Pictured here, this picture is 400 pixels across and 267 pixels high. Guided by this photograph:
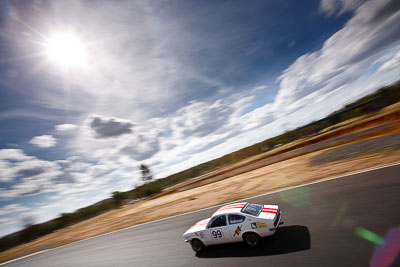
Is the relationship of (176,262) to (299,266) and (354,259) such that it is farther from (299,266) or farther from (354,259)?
(354,259)

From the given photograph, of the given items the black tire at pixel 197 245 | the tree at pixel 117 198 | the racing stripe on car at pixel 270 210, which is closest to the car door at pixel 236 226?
the racing stripe on car at pixel 270 210

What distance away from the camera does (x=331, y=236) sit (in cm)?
715

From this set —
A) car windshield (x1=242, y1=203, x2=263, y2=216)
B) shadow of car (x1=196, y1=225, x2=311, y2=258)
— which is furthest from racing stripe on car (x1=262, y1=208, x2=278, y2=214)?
shadow of car (x1=196, y1=225, x2=311, y2=258)

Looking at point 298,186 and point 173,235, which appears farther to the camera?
point 298,186

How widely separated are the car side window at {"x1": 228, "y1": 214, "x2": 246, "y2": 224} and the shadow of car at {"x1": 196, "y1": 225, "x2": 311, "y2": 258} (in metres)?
1.07

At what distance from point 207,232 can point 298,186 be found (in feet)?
31.5

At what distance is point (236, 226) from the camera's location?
8023 mm

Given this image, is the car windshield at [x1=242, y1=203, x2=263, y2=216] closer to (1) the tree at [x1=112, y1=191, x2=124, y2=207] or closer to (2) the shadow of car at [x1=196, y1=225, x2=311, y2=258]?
(2) the shadow of car at [x1=196, y1=225, x2=311, y2=258]

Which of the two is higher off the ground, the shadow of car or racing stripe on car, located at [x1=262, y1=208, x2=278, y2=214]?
racing stripe on car, located at [x1=262, y1=208, x2=278, y2=214]

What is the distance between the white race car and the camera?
7570 millimetres

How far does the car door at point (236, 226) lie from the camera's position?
7.94 m

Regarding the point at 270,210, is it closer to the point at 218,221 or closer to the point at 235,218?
the point at 235,218

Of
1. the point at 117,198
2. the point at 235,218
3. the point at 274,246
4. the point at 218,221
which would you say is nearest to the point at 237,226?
the point at 235,218

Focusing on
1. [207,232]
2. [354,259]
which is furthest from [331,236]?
[207,232]
